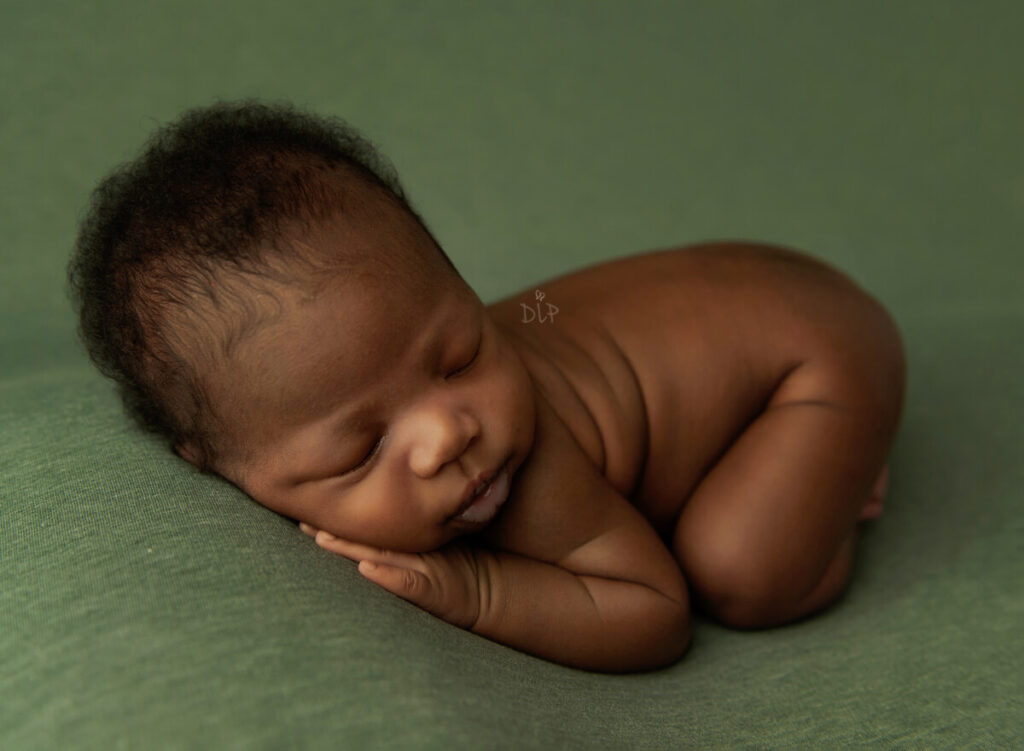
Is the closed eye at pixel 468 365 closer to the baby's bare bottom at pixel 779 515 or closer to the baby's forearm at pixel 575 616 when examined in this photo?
the baby's forearm at pixel 575 616

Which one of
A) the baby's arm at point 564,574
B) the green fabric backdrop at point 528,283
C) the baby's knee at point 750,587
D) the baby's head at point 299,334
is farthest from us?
the baby's knee at point 750,587

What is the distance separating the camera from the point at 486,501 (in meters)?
1.15

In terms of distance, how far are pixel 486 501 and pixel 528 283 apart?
3.83ft

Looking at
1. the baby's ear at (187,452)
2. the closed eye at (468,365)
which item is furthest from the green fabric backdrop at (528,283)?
the closed eye at (468,365)

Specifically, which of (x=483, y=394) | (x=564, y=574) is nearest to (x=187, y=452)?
(x=483, y=394)

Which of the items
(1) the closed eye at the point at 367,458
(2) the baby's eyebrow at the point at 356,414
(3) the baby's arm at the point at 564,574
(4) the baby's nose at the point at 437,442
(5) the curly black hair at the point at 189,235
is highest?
(5) the curly black hair at the point at 189,235

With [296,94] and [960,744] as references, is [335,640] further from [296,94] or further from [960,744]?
[296,94]

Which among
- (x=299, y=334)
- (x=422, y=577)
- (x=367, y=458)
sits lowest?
(x=422, y=577)

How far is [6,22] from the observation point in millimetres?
2186

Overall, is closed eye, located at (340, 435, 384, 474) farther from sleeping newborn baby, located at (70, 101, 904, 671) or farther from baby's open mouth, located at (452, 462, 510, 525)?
baby's open mouth, located at (452, 462, 510, 525)

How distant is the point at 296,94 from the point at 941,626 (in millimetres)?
1598

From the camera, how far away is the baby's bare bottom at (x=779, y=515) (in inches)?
53.8

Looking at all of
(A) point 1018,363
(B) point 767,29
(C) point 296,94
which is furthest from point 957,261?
(C) point 296,94

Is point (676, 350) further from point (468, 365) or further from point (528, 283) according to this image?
point (528, 283)
